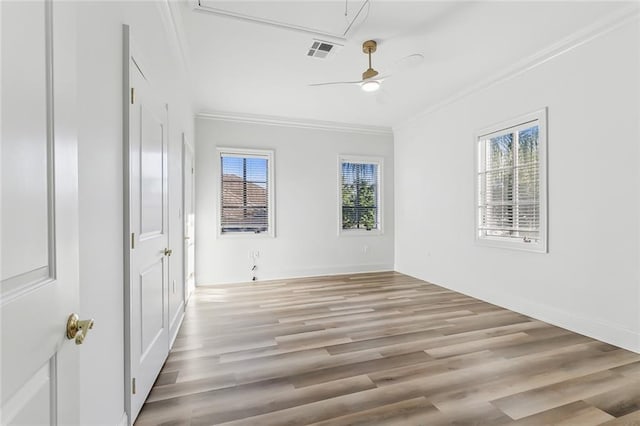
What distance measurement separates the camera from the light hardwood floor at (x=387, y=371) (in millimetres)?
1830

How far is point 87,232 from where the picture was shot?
3.89 ft

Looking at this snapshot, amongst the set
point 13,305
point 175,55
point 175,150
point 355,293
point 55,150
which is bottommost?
point 355,293

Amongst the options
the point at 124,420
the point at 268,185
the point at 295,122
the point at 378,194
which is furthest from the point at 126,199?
the point at 378,194

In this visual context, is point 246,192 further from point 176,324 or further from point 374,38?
point 374,38

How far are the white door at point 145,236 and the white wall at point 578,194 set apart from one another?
3.83 m

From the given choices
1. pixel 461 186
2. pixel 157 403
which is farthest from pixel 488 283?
pixel 157 403

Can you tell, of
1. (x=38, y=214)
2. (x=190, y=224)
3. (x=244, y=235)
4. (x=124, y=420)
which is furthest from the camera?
(x=244, y=235)

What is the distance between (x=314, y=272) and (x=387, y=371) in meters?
3.46

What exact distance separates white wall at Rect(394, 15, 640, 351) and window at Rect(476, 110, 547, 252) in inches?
4.1

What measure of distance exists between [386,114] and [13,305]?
17.8 feet

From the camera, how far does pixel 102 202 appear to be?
4.38ft

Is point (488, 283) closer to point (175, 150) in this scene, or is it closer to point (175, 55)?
point (175, 150)

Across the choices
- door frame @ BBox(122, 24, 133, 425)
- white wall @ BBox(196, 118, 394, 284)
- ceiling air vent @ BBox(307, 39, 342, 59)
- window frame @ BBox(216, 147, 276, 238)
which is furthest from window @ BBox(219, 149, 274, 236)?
door frame @ BBox(122, 24, 133, 425)

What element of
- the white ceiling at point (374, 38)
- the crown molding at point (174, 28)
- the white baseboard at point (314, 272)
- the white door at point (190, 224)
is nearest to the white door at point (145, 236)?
the crown molding at point (174, 28)
